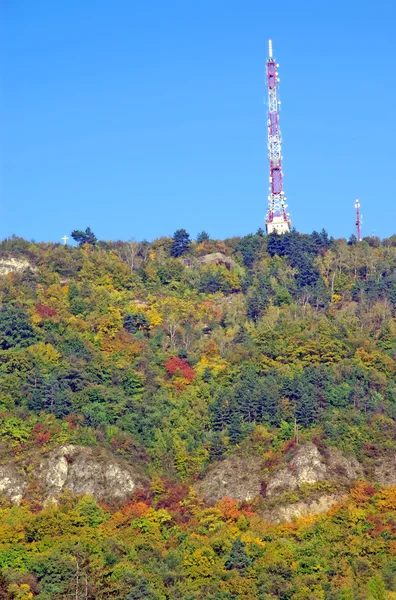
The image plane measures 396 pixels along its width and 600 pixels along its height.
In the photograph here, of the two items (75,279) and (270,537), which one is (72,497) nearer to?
(270,537)

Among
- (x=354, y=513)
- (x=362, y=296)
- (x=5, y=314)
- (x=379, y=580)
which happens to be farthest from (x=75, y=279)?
(x=379, y=580)

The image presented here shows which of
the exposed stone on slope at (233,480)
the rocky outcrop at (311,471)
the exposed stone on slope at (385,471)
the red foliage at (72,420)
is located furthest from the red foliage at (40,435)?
the exposed stone on slope at (385,471)

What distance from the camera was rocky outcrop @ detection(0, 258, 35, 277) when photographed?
4085 inches

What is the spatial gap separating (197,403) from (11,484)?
45.4 feet

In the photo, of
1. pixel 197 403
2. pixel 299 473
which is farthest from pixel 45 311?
pixel 299 473

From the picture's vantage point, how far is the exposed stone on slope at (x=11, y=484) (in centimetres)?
7388

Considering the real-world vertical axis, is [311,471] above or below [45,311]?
below

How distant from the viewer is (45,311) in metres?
93.7

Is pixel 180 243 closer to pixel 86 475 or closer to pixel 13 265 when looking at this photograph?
pixel 13 265

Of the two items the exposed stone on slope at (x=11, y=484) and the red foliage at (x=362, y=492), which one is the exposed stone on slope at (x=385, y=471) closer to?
the red foliage at (x=362, y=492)

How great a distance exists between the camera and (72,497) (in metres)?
73.7

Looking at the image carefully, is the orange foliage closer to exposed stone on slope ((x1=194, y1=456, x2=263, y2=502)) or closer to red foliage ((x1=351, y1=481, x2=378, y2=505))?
exposed stone on slope ((x1=194, y1=456, x2=263, y2=502))

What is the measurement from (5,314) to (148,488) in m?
20.1

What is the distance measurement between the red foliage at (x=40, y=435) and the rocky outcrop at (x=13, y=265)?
27.1 m
